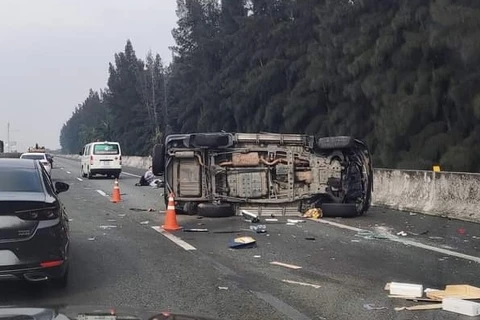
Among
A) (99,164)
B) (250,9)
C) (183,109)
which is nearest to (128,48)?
(183,109)

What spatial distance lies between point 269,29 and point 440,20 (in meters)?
28.0

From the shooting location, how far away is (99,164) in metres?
35.1

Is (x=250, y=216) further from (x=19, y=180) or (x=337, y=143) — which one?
(x=19, y=180)

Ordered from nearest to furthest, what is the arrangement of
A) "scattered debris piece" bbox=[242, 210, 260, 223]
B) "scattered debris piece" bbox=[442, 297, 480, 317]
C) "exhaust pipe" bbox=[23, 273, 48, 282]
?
1. "scattered debris piece" bbox=[442, 297, 480, 317]
2. "exhaust pipe" bbox=[23, 273, 48, 282]
3. "scattered debris piece" bbox=[242, 210, 260, 223]

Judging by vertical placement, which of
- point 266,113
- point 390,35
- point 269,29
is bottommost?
point 266,113

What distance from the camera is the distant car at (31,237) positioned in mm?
6945

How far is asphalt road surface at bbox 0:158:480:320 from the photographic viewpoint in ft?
23.1

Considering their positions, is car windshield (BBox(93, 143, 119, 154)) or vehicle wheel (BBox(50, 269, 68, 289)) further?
car windshield (BBox(93, 143, 119, 154))

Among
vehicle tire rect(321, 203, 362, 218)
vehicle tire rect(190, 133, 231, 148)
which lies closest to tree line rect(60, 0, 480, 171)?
vehicle tire rect(321, 203, 362, 218)

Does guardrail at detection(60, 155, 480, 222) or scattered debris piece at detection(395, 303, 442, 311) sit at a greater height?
guardrail at detection(60, 155, 480, 222)

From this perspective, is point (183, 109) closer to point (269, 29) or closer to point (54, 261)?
point (269, 29)

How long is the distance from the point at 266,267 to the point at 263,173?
614 centimetres

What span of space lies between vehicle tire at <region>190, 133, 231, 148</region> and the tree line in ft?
52.1

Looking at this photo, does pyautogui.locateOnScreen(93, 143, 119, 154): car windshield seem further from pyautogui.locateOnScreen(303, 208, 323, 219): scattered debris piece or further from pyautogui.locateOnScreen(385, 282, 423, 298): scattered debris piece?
pyautogui.locateOnScreen(385, 282, 423, 298): scattered debris piece
